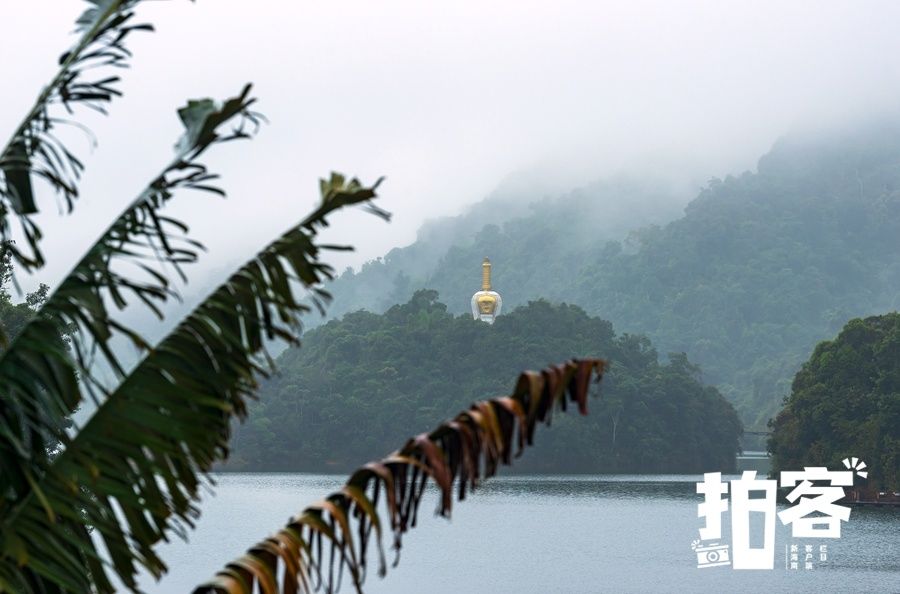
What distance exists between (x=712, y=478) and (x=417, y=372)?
2142 inches

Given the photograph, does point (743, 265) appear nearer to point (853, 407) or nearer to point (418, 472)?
point (853, 407)

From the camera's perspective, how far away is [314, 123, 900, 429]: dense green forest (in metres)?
108

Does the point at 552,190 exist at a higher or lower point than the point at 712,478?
higher

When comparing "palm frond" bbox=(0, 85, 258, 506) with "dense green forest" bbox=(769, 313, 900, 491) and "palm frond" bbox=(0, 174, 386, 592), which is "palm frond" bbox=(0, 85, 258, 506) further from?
"dense green forest" bbox=(769, 313, 900, 491)

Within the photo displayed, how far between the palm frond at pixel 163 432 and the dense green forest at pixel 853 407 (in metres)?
47.3

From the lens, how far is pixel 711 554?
33.4 meters

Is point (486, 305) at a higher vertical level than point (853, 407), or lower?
higher

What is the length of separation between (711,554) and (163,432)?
31.7 m

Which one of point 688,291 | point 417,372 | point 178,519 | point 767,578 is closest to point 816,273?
point 688,291

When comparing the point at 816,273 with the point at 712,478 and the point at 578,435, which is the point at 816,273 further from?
the point at 712,478

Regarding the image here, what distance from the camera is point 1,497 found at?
289 centimetres

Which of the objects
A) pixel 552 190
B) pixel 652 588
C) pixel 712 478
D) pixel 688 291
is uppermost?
pixel 552 190

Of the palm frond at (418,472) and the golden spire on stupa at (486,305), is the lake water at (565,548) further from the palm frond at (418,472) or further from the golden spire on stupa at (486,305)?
the golden spire on stupa at (486,305)

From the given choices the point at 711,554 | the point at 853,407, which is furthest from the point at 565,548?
the point at 853,407
